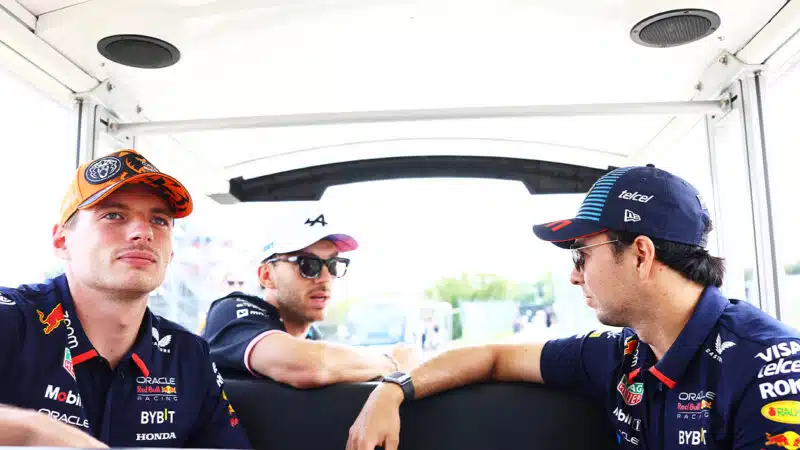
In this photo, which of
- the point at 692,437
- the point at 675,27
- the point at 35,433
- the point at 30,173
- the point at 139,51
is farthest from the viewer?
the point at 30,173

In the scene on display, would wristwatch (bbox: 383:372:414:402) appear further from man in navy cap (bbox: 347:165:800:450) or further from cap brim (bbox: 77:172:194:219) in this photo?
cap brim (bbox: 77:172:194:219)

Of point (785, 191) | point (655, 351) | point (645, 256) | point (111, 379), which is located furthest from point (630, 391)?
point (111, 379)

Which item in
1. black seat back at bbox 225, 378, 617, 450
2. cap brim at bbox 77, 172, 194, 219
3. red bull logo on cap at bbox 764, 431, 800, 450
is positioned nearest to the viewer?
red bull logo on cap at bbox 764, 431, 800, 450

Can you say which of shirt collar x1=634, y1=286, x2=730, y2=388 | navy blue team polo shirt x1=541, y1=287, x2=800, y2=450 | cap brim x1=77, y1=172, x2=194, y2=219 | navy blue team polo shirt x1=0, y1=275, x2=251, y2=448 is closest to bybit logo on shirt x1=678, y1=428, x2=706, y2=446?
navy blue team polo shirt x1=541, y1=287, x2=800, y2=450

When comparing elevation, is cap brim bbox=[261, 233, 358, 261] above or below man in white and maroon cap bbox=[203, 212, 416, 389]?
above

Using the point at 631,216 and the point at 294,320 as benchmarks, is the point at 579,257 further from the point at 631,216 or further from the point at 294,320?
the point at 294,320

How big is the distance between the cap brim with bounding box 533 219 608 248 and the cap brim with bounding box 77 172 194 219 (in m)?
1.17

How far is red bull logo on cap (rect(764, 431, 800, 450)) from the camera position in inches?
61.4

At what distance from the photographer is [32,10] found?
232 centimetres

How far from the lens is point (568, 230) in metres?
2.05

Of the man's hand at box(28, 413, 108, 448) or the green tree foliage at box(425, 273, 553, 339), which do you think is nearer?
the man's hand at box(28, 413, 108, 448)

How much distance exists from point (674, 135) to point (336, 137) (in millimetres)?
1646

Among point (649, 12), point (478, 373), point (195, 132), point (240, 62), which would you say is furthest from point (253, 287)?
point (649, 12)

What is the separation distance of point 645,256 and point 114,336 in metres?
1.59
